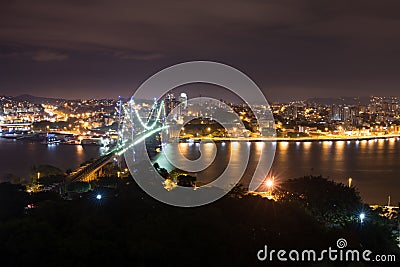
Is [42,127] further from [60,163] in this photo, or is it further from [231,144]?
[60,163]

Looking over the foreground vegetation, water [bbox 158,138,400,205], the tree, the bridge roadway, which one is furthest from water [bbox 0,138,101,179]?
the foreground vegetation

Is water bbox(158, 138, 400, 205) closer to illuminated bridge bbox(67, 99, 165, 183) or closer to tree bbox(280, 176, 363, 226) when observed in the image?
illuminated bridge bbox(67, 99, 165, 183)

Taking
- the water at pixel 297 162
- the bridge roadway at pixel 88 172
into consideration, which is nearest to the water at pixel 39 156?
the water at pixel 297 162

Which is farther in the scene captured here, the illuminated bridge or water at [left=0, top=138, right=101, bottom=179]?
the illuminated bridge

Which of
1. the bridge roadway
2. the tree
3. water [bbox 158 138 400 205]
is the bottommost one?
water [bbox 158 138 400 205]

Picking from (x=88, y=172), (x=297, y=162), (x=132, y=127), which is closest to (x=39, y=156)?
(x=132, y=127)

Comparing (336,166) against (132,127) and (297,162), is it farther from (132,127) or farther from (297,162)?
(132,127)

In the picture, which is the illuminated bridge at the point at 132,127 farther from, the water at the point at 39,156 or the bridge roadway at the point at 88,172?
the water at the point at 39,156

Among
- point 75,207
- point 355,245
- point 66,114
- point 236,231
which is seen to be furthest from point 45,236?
point 66,114
